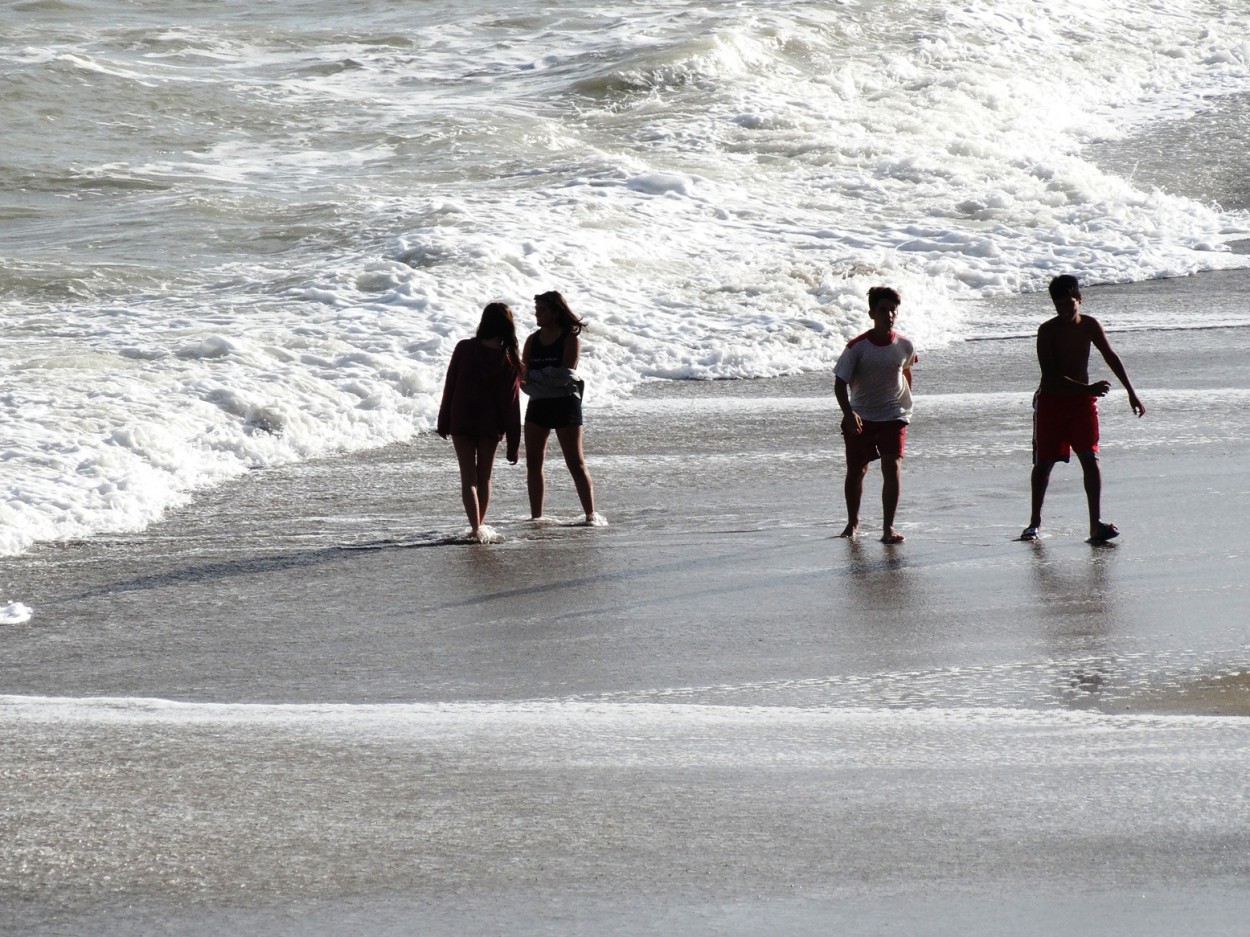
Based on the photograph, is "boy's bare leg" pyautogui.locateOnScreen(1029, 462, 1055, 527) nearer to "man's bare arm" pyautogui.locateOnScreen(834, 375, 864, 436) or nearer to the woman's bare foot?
the woman's bare foot

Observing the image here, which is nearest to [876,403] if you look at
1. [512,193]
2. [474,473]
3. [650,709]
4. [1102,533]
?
[1102,533]

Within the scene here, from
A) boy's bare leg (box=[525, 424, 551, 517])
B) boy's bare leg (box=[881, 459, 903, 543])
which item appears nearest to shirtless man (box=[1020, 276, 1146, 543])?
boy's bare leg (box=[881, 459, 903, 543])

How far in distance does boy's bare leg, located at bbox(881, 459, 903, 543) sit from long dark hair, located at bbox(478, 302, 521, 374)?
2.15 m

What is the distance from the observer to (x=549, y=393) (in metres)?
9.48

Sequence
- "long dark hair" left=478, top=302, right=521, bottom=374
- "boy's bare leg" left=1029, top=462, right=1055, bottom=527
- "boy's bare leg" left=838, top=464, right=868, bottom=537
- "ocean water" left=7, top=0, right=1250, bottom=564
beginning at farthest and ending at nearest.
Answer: "ocean water" left=7, top=0, right=1250, bottom=564 → "long dark hair" left=478, top=302, right=521, bottom=374 → "boy's bare leg" left=838, top=464, right=868, bottom=537 → "boy's bare leg" left=1029, top=462, right=1055, bottom=527

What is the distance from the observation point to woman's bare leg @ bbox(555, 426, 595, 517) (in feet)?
30.4

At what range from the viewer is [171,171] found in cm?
2414

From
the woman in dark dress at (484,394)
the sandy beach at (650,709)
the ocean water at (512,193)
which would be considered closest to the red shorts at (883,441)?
the sandy beach at (650,709)

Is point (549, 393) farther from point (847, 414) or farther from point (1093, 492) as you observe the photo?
point (1093, 492)

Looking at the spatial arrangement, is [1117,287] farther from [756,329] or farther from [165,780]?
[165,780]

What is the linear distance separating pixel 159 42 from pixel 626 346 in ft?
65.6

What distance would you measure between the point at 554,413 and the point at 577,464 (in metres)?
0.36

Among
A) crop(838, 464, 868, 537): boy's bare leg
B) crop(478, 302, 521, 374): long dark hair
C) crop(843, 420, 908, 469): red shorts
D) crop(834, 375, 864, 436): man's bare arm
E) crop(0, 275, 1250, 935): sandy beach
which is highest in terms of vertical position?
crop(478, 302, 521, 374): long dark hair

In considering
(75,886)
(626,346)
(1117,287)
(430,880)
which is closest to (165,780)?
(75,886)
